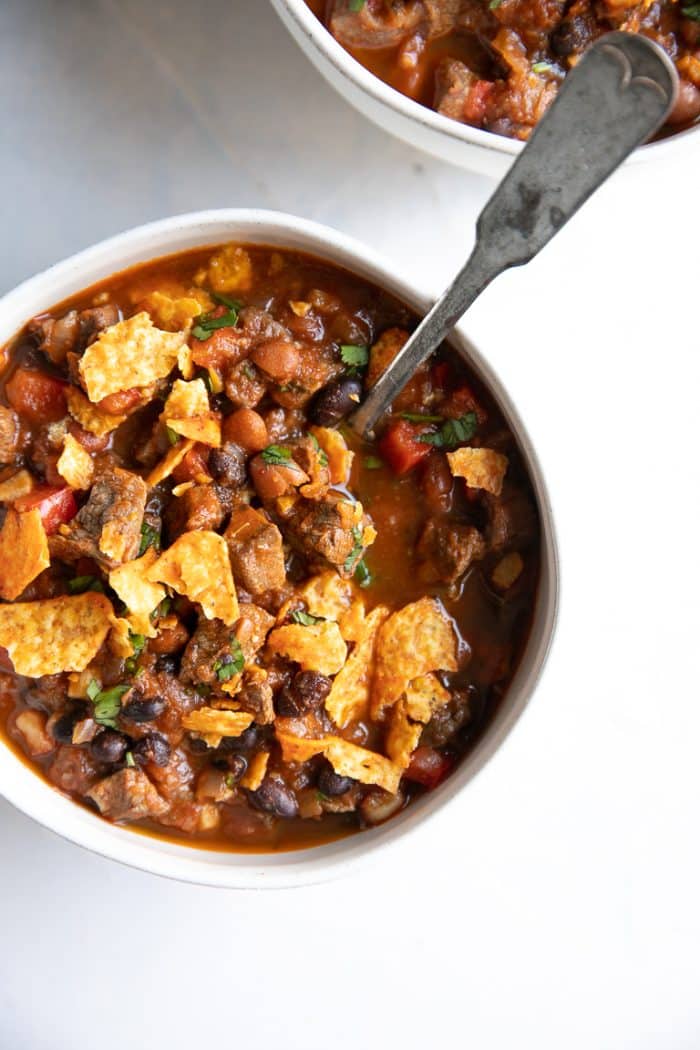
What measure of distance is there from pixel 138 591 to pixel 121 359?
608mm

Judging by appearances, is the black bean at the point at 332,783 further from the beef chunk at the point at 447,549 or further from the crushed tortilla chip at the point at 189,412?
the crushed tortilla chip at the point at 189,412

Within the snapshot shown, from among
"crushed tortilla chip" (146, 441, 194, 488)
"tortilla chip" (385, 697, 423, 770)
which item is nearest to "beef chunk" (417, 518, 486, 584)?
"tortilla chip" (385, 697, 423, 770)

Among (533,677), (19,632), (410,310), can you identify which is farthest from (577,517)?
(19,632)

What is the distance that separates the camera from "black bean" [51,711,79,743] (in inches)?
124

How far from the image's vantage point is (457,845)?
12.2 ft

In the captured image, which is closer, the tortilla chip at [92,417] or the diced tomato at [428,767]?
the tortilla chip at [92,417]

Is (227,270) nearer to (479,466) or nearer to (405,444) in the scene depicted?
(405,444)

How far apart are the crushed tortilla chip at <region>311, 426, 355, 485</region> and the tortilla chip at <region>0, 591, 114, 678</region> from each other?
72 cm

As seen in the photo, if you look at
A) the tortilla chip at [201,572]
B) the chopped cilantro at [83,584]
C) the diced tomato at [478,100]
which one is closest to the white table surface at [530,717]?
the diced tomato at [478,100]

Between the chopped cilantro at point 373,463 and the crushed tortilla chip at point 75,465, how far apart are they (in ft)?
2.49

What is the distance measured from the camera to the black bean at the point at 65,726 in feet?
10.3

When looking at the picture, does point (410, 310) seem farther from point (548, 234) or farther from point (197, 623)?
point (197, 623)

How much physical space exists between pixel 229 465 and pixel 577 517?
1.23 metres

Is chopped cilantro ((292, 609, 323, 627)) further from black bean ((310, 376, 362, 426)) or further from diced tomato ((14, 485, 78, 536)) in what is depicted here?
diced tomato ((14, 485, 78, 536))
